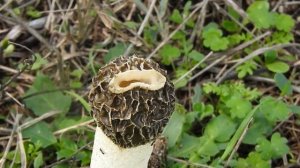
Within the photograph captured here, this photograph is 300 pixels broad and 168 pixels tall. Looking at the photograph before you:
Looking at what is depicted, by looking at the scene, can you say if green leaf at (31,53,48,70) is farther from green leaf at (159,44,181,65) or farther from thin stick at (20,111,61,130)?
green leaf at (159,44,181,65)

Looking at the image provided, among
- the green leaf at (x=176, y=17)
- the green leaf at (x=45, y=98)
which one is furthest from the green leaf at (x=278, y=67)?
→ the green leaf at (x=45, y=98)

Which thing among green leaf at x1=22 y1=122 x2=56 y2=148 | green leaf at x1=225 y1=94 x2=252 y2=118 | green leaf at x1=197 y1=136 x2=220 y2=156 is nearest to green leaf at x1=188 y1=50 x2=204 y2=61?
green leaf at x1=225 y1=94 x2=252 y2=118

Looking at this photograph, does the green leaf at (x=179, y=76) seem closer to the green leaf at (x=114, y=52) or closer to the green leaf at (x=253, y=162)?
the green leaf at (x=114, y=52)

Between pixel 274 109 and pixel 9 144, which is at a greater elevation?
pixel 9 144

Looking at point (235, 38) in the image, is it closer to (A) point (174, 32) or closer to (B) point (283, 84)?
(A) point (174, 32)

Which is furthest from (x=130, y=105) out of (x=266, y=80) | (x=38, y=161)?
(x=266, y=80)

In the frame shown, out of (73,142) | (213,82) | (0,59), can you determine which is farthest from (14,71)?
(213,82)
